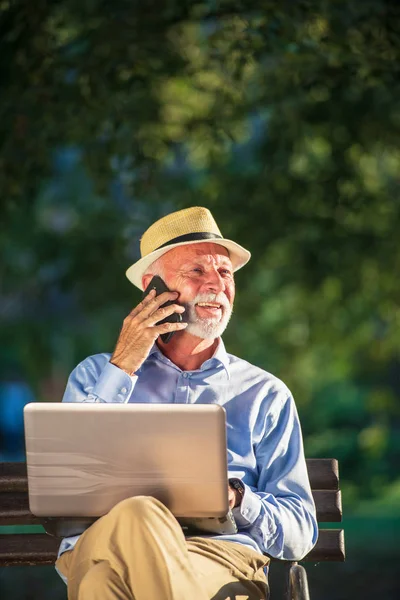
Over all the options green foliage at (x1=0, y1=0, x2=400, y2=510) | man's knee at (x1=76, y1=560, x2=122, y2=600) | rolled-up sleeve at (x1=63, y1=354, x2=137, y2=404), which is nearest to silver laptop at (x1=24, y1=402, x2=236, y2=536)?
man's knee at (x1=76, y1=560, x2=122, y2=600)

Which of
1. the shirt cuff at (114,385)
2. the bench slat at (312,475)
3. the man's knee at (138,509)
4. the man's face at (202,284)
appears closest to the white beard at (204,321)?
the man's face at (202,284)

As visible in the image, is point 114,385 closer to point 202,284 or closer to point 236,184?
point 202,284

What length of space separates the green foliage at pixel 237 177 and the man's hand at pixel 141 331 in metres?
2.17

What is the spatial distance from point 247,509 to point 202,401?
0.45 metres

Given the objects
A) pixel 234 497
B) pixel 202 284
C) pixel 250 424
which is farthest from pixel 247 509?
pixel 202 284

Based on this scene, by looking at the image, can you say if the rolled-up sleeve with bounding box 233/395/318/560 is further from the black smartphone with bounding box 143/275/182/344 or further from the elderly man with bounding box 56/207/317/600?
the black smartphone with bounding box 143/275/182/344

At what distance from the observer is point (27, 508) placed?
11.6 ft

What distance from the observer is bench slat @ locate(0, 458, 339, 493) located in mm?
3496

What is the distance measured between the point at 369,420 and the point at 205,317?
7.93 feet

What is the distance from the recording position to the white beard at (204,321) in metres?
3.13

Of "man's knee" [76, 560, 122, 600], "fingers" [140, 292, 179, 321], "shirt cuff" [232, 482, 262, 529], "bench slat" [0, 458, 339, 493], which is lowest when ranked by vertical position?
"bench slat" [0, 458, 339, 493]

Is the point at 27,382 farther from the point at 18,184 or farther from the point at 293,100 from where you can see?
the point at 293,100

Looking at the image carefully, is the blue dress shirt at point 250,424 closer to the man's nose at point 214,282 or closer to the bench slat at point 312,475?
the man's nose at point 214,282

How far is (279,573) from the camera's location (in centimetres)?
480
